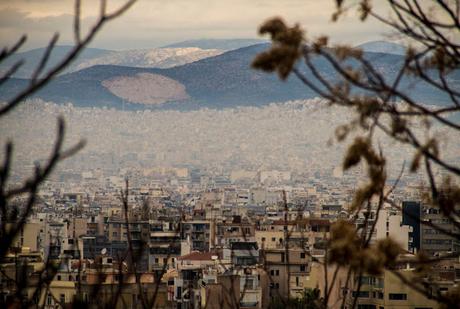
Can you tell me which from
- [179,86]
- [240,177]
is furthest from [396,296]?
[179,86]

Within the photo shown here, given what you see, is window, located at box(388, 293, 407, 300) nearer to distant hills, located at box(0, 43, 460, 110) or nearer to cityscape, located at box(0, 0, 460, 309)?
cityscape, located at box(0, 0, 460, 309)

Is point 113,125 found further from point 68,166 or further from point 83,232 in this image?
point 83,232

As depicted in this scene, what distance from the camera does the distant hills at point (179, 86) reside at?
609 ft

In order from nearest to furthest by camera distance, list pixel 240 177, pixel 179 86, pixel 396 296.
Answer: pixel 396 296 → pixel 240 177 → pixel 179 86

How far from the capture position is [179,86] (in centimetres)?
19425

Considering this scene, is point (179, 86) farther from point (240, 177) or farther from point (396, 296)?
point (396, 296)

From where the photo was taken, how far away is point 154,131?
180 m

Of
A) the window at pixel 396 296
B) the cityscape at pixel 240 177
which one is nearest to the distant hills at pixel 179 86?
the cityscape at pixel 240 177

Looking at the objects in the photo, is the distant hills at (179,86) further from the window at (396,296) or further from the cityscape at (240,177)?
the window at (396,296)

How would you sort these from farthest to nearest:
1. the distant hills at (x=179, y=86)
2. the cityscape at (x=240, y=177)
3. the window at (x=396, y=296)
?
the distant hills at (x=179, y=86), the window at (x=396, y=296), the cityscape at (x=240, y=177)

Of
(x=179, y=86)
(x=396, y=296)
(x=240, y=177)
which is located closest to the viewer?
(x=396, y=296)

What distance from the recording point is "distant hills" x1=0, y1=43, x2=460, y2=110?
186m

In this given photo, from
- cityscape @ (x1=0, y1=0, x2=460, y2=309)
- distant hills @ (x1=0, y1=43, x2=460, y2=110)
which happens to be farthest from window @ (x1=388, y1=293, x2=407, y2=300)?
distant hills @ (x1=0, y1=43, x2=460, y2=110)

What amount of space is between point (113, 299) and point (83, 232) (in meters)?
52.9
